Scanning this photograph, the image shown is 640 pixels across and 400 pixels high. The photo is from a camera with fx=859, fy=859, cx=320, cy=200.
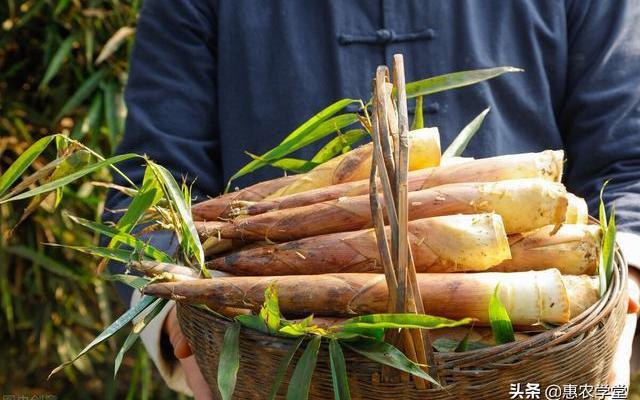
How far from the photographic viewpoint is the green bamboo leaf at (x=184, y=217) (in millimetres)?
925

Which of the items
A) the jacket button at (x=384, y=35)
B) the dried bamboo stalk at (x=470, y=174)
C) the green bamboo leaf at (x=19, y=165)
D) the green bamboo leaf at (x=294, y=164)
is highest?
the jacket button at (x=384, y=35)

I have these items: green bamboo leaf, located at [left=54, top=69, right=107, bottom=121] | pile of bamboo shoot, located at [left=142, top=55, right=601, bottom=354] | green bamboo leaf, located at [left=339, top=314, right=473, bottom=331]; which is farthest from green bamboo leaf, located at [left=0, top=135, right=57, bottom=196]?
green bamboo leaf, located at [left=54, top=69, right=107, bottom=121]

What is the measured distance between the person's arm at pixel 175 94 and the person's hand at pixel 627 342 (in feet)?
2.26

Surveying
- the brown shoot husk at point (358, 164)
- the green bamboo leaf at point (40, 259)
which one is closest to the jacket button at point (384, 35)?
the brown shoot husk at point (358, 164)

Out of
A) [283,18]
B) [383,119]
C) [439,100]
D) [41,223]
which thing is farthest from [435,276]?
[41,223]

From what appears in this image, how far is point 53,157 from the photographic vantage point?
8.17 ft

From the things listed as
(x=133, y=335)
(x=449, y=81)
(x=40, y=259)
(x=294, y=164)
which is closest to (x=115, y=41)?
(x=40, y=259)

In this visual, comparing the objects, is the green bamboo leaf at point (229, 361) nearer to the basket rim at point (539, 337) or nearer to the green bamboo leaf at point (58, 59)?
the basket rim at point (539, 337)

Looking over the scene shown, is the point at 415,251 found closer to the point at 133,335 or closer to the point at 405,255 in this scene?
the point at 405,255

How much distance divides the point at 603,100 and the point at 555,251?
53 centimetres

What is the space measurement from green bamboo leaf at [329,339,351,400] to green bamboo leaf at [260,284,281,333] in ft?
0.20

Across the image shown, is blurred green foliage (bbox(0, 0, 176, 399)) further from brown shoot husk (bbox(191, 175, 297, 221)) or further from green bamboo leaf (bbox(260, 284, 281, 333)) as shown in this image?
green bamboo leaf (bbox(260, 284, 281, 333))

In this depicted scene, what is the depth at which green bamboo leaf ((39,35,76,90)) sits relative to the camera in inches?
92.5

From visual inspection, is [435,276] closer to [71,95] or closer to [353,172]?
[353,172]
